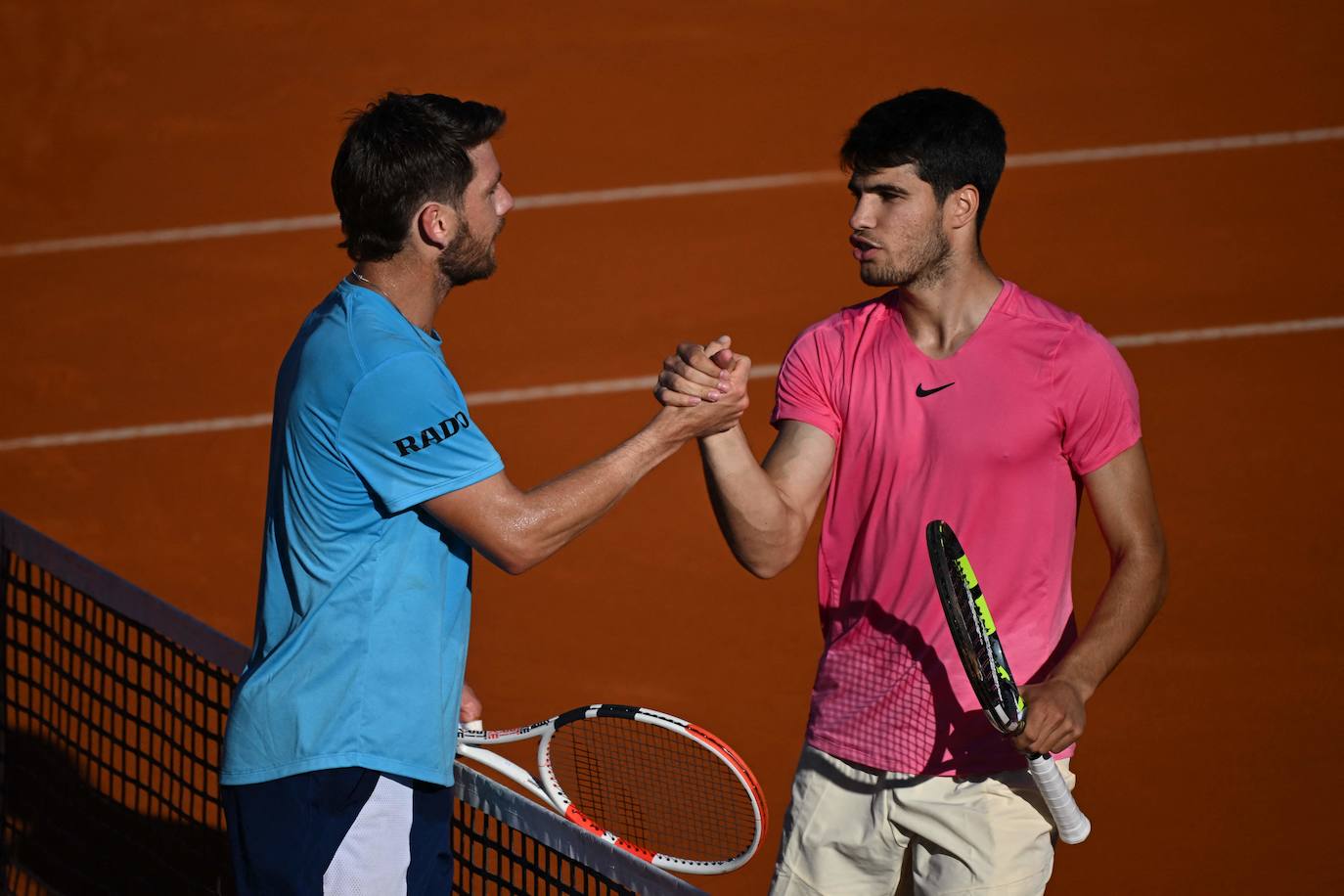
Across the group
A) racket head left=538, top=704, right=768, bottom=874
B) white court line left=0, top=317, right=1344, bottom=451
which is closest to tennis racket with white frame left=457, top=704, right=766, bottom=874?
racket head left=538, top=704, right=768, bottom=874

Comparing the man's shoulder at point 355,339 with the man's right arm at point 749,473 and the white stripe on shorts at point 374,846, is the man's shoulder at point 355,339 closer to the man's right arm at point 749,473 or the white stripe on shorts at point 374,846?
the man's right arm at point 749,473

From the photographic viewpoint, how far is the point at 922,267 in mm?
3625

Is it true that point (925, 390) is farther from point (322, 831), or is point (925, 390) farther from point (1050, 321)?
point (322, 831)

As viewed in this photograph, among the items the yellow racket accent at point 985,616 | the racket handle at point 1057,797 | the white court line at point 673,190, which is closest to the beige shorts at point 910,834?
the racket handle at point 1057,797

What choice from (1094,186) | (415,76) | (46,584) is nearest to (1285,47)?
(1094,186)

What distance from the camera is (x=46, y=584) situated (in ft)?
18.9

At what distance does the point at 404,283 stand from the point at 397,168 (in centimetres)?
23

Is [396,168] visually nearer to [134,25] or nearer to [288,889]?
[288,889]

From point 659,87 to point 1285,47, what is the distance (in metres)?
3.88

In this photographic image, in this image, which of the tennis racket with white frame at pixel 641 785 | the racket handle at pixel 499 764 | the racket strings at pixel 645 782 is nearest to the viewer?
the racket handle at pixel 499 764

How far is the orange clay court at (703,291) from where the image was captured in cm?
648

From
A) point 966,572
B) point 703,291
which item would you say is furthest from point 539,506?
point 703,291

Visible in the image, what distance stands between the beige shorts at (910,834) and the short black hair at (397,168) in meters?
1.49

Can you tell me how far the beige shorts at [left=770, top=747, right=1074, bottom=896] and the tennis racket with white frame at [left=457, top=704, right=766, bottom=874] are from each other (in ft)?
1.52
